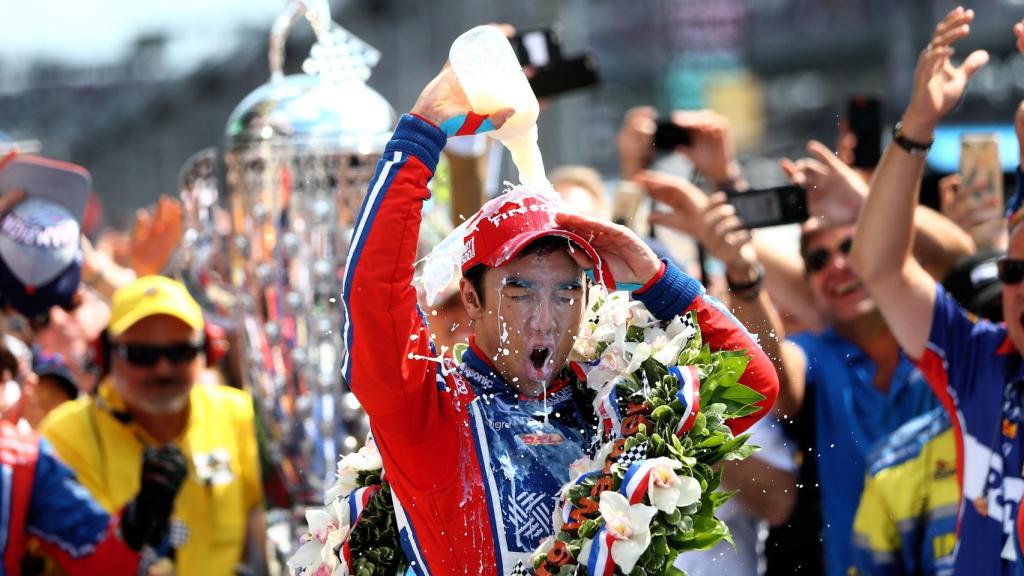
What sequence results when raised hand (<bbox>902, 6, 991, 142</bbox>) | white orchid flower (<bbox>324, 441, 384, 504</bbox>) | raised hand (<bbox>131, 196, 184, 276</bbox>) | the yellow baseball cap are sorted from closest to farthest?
white orchid flower (<bbox>324, 441, 384, 504</bbox>) < raised hand (<bbox>902, 6, 991, 142</bbox>) < the yellow baseball cap < raised hand (<bbox>131, 196, 184, 276</bbox>)

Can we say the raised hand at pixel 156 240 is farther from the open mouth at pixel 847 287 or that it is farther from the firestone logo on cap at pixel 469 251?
the firestone logo on cap at pixel 469 251

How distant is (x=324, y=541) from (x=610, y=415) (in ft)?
2.53

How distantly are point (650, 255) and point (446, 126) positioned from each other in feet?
1.86

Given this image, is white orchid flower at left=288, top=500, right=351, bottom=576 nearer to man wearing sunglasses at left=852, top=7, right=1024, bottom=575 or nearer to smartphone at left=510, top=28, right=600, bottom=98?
man wearing sunglasses at left=852, top=7, right=1024, bottom=575

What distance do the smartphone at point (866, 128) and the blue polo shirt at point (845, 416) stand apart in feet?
3.57

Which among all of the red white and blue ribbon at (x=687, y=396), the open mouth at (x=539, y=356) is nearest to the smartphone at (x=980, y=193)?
the red white and blue ribbon at (x=687, y=396)

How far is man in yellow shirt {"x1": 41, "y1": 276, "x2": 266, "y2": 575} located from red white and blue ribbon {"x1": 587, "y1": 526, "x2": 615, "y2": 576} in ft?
9.78

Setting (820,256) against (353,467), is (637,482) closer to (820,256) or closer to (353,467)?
(353,467)

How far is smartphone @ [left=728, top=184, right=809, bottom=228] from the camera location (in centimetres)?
523

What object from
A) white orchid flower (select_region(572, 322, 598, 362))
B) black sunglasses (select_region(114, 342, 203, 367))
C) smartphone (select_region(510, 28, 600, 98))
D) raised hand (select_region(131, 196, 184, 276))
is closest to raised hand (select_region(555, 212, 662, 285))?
white orchid flower (select_region(572, 322, 598, 362))

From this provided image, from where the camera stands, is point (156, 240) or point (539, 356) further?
point (156, 240)

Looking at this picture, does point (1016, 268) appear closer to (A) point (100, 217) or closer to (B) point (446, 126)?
(B) point (446, 126)

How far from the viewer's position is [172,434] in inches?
241

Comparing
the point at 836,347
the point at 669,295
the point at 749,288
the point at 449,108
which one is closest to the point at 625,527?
the point at 669,295
